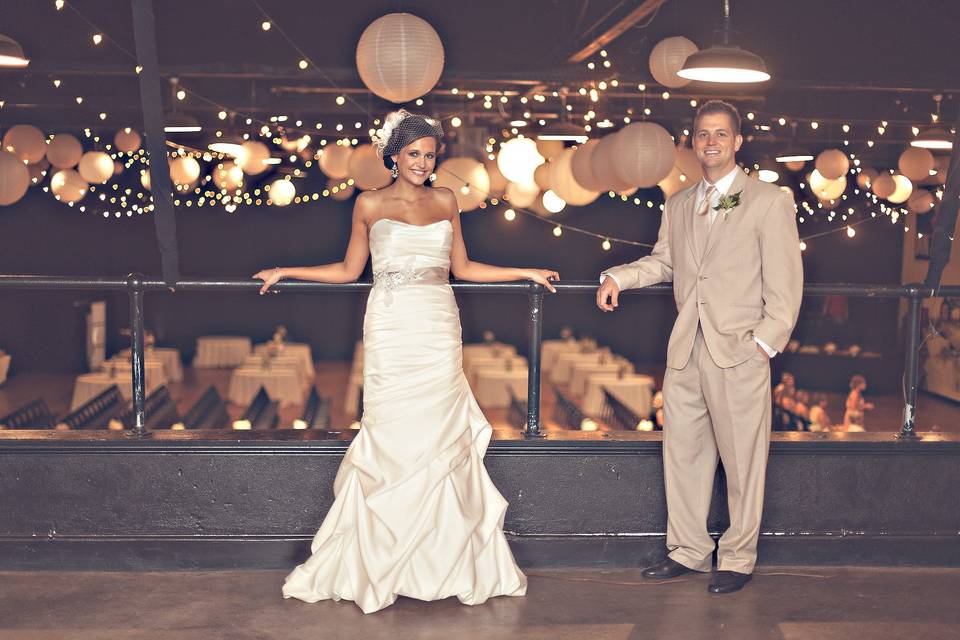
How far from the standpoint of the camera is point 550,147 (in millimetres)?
10391

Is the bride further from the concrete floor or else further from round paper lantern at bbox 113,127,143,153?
round paper lantern at bbox 113,127,143,153

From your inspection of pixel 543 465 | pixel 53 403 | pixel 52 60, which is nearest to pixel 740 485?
pixel 543 465

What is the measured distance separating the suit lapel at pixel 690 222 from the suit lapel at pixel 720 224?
0.17 ft

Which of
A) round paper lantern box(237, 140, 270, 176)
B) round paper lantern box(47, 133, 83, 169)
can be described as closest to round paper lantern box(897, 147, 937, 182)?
round paper lantern box(237, 140, 270, 176)

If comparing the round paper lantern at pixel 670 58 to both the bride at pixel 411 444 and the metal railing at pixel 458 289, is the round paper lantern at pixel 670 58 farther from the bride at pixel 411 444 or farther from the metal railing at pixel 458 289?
the bride at pixel 411 444

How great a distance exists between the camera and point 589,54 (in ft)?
28.4

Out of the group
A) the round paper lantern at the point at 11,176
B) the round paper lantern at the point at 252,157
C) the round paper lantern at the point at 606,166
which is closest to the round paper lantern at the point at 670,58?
the round paper lantern at the point at 606,166

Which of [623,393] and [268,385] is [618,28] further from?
[268,385]

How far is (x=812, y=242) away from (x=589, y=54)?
9.33 meters

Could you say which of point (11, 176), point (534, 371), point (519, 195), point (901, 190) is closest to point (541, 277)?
point (534, 371)

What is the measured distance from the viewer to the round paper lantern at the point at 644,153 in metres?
6.82

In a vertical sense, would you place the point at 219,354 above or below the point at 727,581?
below

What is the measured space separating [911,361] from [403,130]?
7.49 feet

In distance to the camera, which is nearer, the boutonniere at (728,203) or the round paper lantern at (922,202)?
the boutonniere at (728,203)
